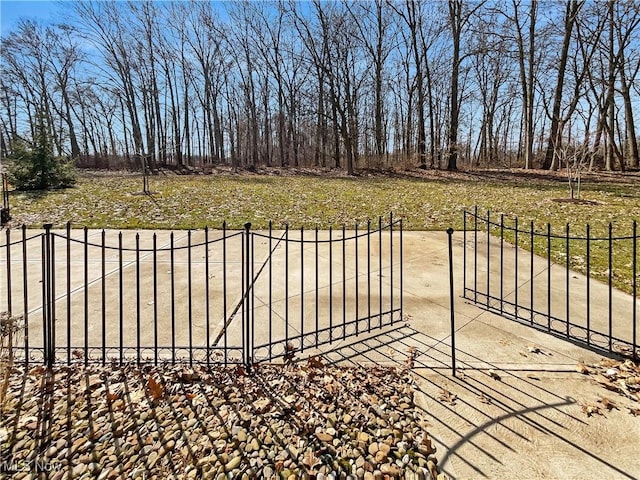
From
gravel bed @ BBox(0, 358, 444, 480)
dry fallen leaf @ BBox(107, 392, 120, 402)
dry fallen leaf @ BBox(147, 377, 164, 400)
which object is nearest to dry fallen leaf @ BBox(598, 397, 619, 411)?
gravel bed @ BBox(0, 358, 444, 480)

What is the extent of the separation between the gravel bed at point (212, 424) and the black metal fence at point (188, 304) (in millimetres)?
269

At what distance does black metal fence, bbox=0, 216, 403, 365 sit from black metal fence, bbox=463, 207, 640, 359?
1214 millimetres

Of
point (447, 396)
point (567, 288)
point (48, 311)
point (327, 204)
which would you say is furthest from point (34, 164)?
point (567, 288)

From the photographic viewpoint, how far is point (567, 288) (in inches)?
134

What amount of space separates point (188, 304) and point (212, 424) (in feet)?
5.99

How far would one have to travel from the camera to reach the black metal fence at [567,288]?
11.0ft

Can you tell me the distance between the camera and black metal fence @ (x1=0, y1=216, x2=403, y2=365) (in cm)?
302

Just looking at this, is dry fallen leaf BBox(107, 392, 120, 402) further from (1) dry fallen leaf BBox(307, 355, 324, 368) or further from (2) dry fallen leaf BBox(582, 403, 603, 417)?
(2) dry fallen leaf BBox(582, 403, 603, 417)

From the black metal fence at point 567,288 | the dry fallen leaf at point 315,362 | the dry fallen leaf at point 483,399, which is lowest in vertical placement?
the dry fallen leaf at point 483,399

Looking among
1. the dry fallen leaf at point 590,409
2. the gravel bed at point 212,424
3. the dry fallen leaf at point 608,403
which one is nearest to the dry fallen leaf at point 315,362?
the gravel bed at point 212,424

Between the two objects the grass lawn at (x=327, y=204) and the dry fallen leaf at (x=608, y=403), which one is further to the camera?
the grass lawn at (x=327, y=204)

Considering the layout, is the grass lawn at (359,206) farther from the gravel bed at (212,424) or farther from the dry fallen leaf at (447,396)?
the gravel bed at (212,424)

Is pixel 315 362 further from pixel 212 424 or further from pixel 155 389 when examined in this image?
pixel 155 389

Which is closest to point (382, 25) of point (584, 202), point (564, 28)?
point (564, 28)
